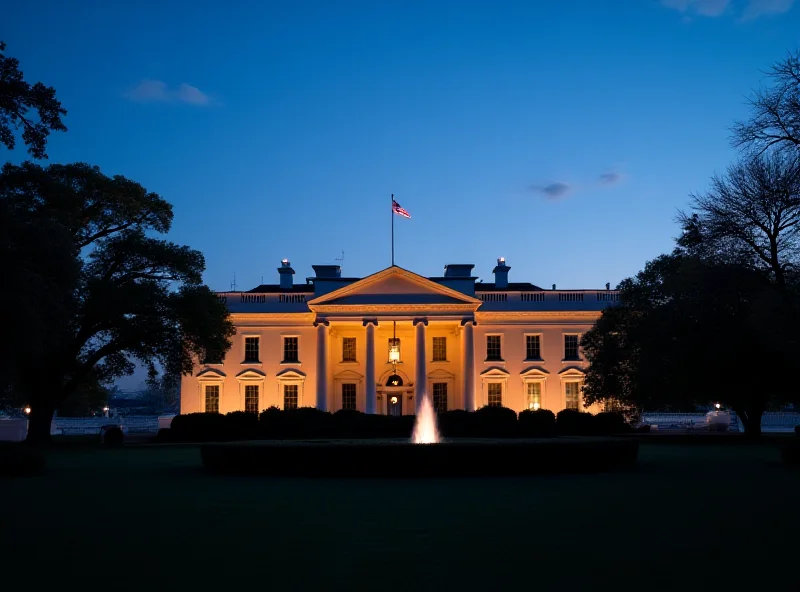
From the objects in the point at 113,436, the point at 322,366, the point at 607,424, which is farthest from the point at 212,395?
the point at 607,424

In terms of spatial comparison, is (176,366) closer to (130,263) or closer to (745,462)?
(130,263)

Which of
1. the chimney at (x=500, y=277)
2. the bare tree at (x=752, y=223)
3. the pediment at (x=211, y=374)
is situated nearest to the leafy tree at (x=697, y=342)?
the bare tree at (x=752, y=223)

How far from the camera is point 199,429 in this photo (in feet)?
126

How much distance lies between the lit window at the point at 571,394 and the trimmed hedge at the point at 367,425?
1263cm

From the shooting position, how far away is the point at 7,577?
7.27 metres

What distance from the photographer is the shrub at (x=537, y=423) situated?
3575cm

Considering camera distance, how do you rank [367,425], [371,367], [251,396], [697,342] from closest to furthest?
[697,342], [367,425], [371,367], [251,396]

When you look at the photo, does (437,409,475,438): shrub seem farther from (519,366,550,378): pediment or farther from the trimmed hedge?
(519,366,550,378): pediment

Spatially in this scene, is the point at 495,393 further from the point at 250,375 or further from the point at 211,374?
the point at 211,374

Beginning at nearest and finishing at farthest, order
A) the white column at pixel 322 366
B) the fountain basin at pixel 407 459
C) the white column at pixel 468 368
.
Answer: the fountain basin at pixel 407 459, the white column at pixel 468 368, the white column at pixel 322 366

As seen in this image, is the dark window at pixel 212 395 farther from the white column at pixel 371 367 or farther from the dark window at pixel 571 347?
the dark window at pixel 571 347

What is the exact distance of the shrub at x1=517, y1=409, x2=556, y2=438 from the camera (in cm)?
3575

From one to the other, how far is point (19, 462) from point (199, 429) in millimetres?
20224

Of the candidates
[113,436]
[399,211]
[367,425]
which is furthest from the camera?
[399,211]
